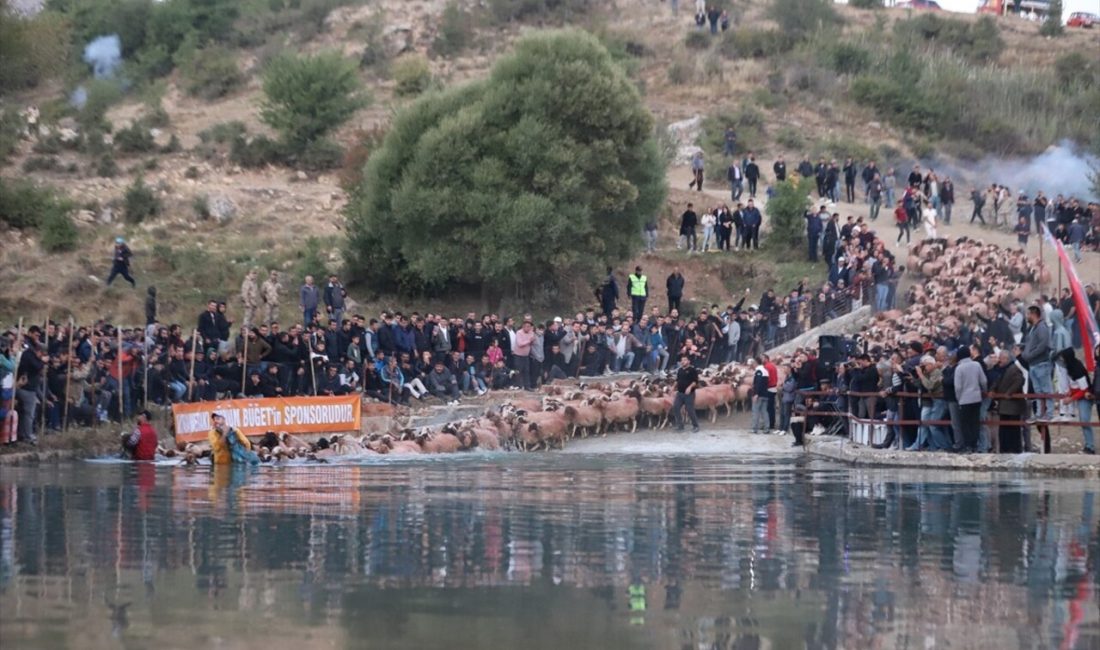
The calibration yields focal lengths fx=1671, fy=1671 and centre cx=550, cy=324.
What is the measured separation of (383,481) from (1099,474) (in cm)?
927

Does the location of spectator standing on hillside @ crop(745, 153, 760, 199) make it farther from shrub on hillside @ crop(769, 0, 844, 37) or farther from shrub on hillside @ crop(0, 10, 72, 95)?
shrub on hillside @ crop(769, 0, 844, 37)

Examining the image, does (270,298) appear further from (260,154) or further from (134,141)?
(134,141)

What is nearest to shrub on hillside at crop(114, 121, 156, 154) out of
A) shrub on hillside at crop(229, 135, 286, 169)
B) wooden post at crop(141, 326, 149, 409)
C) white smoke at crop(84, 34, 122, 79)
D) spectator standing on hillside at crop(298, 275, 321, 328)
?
shrub on hillside at crop(229, 135, 286, 169)

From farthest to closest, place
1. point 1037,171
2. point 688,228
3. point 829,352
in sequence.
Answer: point 1037,171
point 688,228
point 829,352

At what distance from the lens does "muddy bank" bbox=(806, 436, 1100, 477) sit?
861 inches

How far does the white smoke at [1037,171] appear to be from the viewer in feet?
231

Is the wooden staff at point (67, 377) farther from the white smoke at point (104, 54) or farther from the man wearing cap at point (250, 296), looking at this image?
the white smoke at point (104, 54)

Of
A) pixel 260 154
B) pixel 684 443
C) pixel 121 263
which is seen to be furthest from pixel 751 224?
pixel 260 154

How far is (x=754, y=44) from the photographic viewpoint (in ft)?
285

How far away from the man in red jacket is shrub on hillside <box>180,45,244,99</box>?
5957cm

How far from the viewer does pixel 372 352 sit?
3262cm

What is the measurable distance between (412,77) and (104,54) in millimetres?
24623

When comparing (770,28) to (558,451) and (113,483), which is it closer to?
(558,451)

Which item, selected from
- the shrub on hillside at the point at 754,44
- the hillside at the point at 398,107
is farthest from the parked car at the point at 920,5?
the shrub on hillside at the point at 754,44
